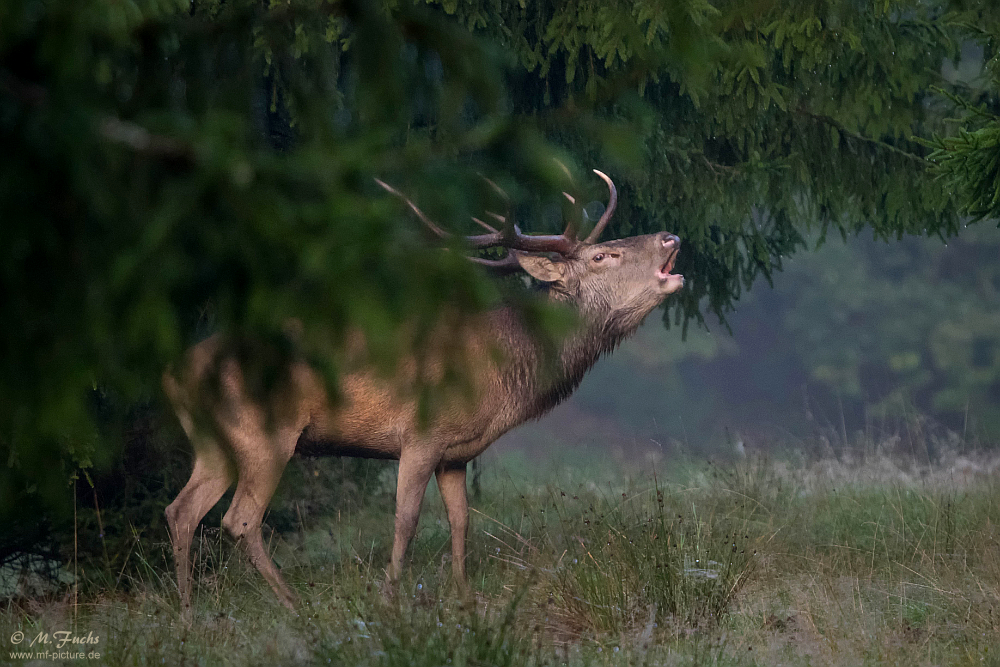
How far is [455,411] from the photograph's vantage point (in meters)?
6.62

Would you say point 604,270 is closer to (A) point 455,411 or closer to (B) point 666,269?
(B) point 666,269

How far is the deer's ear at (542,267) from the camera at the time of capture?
7.11 metres

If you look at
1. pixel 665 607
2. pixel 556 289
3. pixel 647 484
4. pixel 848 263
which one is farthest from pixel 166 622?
pixel 848 263

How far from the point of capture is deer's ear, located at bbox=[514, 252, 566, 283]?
7.11m

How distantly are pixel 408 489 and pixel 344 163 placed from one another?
15.9 ft

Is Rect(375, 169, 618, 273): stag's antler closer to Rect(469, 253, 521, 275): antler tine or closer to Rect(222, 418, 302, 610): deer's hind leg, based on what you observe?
Rect(469, 253, 521, 275): antler tine

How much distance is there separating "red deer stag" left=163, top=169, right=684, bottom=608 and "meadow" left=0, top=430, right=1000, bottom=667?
40cm

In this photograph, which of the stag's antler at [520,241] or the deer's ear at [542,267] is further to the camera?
the deer's ear at [542,267]

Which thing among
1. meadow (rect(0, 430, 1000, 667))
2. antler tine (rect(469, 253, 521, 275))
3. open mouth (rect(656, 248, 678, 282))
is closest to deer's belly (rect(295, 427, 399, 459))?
meadow (rect(0, 430, 1000, 667))

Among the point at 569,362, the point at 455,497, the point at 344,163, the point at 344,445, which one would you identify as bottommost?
the point at 455,497

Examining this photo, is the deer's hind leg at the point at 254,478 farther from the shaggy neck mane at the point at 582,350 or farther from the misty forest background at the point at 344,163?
the shaggy neck mane at the point at 582,350

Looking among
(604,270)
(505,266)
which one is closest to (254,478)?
(505,266)

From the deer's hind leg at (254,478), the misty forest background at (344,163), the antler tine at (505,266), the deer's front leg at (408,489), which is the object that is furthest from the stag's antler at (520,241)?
the deer's hind leg at (254,478)

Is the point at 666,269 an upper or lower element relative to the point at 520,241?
lower
